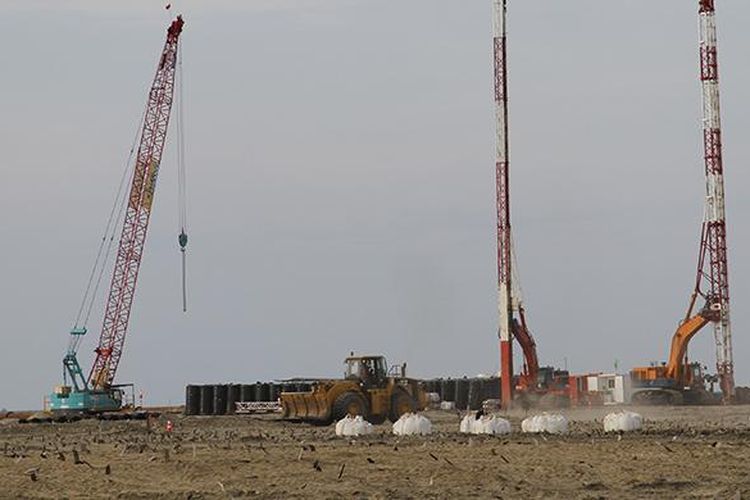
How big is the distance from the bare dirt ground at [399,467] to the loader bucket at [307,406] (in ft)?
42.2

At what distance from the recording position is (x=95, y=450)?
166ft

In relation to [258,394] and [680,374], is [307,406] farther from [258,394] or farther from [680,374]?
[680,374]

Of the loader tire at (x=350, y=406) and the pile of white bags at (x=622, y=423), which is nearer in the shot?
the pile of white bags at (x=622, y=423)

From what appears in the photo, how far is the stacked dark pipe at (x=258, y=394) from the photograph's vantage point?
317ft

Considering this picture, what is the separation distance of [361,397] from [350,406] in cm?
75

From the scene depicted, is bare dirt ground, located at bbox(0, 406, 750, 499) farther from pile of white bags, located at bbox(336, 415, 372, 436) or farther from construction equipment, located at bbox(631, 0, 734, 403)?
construction equipment, located at bbox(631, 0, 734, 403)

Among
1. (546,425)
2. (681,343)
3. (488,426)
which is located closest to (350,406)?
(488,426)

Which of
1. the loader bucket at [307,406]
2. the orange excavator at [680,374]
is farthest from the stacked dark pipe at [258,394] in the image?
the loader bucket at [307,406]

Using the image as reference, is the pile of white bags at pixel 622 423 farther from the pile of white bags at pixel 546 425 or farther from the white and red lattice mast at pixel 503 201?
the white and red lattice mast at pixel 503 201

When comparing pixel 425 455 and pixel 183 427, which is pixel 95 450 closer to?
pixel 425 455

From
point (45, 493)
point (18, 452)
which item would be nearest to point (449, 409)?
point (18, 452)

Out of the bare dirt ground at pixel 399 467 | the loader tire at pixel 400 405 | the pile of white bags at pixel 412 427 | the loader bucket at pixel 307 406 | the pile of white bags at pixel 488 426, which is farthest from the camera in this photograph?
the loader tire at pixel 400 405

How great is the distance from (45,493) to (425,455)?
11.1 metres

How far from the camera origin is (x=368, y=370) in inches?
2793
